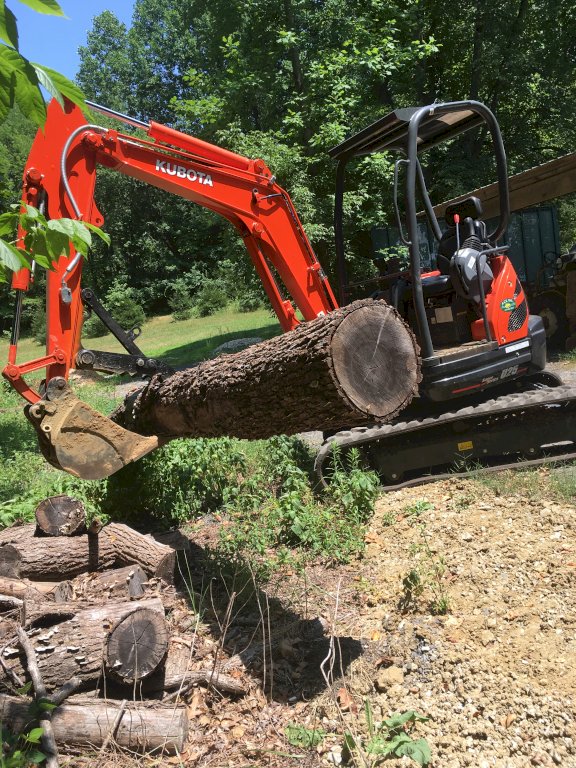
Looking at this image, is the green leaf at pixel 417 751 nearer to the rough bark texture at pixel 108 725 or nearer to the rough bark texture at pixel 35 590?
the rough bark texture at pixel 108 725

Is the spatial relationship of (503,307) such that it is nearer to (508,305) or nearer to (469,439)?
(508,305)

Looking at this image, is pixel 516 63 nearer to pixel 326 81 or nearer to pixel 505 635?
pixel 326 81

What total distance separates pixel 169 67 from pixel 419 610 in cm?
4597

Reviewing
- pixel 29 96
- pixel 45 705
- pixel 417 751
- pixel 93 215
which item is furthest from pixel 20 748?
pixel 93 215

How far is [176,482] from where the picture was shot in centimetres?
602

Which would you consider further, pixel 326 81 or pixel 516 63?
pixel 516 63

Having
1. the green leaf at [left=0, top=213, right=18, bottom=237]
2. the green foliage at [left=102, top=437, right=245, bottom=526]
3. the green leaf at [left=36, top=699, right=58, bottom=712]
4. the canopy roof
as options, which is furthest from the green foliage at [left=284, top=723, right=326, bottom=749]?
the canopy roof

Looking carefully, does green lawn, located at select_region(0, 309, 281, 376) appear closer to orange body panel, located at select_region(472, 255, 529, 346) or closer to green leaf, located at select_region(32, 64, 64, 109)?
orange body panel, located at select_region(472, 255, 529, 346)

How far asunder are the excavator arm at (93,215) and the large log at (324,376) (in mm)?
929

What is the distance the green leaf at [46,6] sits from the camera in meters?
1.57

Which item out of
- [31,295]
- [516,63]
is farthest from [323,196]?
[31,295]

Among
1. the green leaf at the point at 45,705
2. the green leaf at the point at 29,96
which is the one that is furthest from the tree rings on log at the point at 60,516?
the green leaf at the point at 29,96

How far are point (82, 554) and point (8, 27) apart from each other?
3.67 meters

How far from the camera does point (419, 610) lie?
4.04 metres
